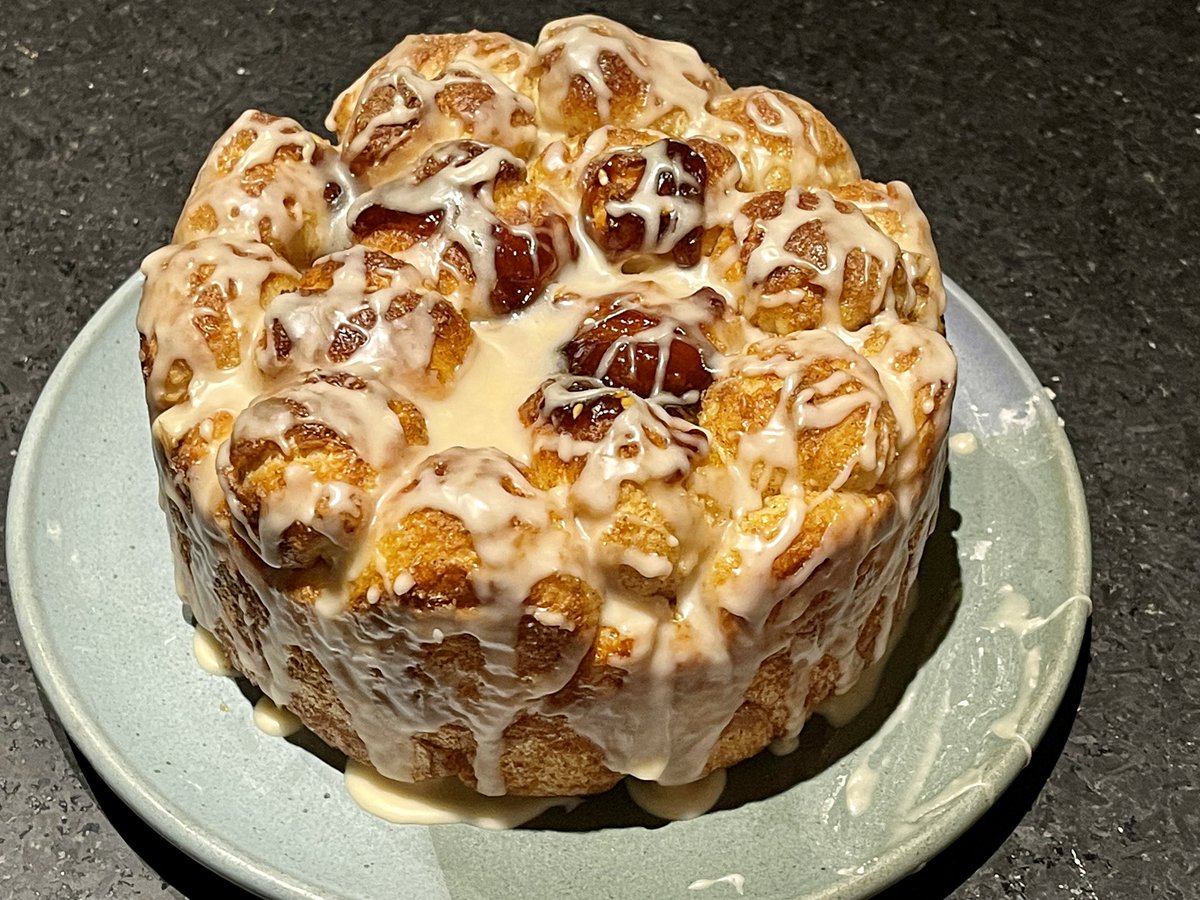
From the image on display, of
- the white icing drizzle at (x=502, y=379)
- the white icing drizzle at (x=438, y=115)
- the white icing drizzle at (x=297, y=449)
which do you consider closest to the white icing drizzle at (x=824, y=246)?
the white icing drizzle at (x=502, y=379)

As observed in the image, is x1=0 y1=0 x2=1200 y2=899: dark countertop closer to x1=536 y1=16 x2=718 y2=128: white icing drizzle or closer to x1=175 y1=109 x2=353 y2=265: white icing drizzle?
x1=175 y1=109 x2=353 y2=265: white icing drizzle

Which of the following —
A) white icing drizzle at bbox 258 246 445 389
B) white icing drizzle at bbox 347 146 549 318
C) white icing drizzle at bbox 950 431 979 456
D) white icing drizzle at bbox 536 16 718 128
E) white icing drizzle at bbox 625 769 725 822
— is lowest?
white icing drizzle at bbox 625 769 725 822

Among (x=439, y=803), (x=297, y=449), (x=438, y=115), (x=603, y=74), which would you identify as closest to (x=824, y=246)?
(x=603, y=74)

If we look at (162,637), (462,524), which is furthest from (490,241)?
(162,637)

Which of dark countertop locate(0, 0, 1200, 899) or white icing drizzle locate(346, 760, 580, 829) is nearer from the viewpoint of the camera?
white icing drizzle locate(346, 760, 580, 829)

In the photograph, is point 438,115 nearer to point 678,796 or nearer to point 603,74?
point 603,74

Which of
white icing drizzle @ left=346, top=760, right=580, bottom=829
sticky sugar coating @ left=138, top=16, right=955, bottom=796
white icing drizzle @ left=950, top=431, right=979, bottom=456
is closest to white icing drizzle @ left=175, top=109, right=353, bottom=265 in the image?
sticky sugar coating @ left=138, top=16, right=955, bottom=796

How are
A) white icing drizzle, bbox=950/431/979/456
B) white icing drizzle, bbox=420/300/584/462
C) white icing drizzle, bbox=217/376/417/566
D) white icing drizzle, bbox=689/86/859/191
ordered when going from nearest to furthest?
white icing drizzle, bbox=217/376/417/566 < white icing drizzle, bbox=420/300/584/462 < white icing drizzle, bbox=689/86/859/191 < white icing drizzle, bbox=950/431/979/456
